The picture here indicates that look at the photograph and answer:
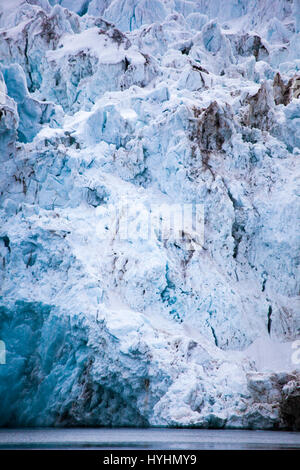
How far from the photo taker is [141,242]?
1495 centimetres

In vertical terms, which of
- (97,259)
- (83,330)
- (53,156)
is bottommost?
(83,330)

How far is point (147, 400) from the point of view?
1256 cm

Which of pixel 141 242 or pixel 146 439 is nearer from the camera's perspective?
pixel 146 439

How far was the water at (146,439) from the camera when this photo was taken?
8.75 metres

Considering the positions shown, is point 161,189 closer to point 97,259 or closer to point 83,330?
point 97,259

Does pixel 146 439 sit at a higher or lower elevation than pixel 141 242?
lower

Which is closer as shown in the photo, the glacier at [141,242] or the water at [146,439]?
the water at [146,439]

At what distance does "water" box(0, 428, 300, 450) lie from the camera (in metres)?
8.75

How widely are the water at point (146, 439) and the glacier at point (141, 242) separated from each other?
717mm

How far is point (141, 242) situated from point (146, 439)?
244 inches

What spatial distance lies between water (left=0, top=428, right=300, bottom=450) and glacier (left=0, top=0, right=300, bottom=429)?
0.72 meters

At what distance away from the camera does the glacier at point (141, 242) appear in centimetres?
1273

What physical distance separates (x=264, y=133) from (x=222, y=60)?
6.96 metres
